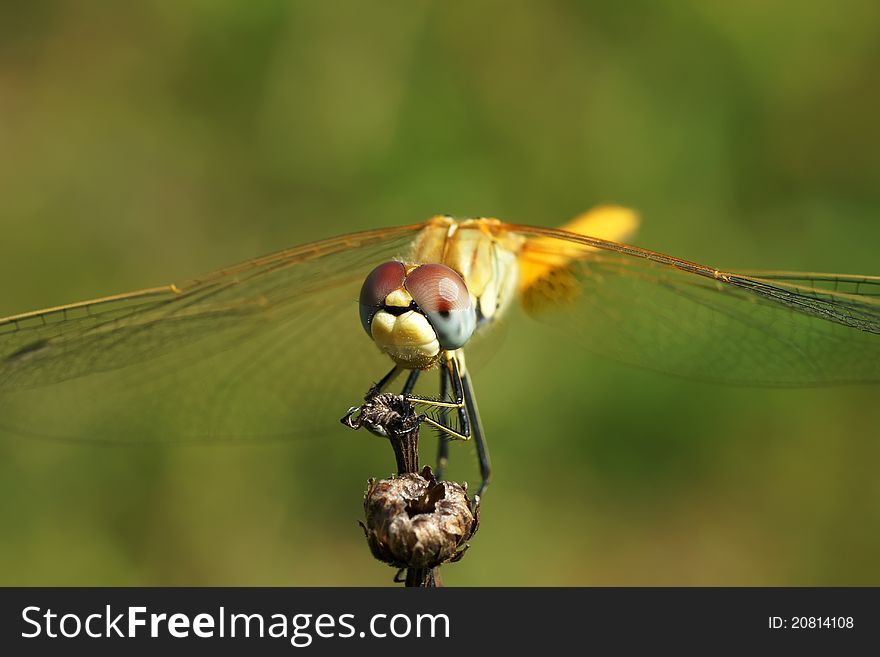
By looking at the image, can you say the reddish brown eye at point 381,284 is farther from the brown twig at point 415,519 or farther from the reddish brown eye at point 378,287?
the brown twig at point 415,519

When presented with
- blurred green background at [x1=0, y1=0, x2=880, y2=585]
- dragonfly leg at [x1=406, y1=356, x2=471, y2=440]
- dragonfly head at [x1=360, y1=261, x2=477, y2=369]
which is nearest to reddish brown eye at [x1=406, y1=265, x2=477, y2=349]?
dragonfly head at [x1=360, y1=261, x2=477, y2=369]

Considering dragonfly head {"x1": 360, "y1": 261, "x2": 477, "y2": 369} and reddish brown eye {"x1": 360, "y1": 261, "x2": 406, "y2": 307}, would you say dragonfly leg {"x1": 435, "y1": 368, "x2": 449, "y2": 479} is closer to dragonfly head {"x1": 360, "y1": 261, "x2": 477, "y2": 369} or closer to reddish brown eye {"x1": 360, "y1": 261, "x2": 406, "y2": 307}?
dragonfly head {"x1": 360, "y1": 261, "x2": 477, "y2": 369}

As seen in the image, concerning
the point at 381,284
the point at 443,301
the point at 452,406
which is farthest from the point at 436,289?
the point at 452,406

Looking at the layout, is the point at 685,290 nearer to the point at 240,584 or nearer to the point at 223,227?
the point at 240,584

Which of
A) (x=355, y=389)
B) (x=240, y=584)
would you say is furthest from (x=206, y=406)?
Result: (x=240, y=584)

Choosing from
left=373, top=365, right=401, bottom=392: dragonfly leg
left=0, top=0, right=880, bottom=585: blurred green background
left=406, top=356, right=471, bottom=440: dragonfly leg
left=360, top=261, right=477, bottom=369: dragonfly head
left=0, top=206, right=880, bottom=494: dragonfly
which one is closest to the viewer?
left=406, top=356, right=471, bottom=440: dragonfly leg
